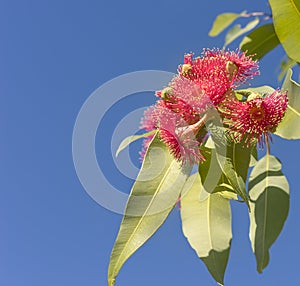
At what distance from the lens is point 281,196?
5.35 ft

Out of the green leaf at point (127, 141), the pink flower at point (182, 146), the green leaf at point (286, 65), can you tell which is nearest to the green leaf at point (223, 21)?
the green leaf at point (286, 65)

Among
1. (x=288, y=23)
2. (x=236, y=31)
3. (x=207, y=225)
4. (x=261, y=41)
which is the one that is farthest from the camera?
(x=236, y=31)

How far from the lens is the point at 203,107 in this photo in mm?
1291

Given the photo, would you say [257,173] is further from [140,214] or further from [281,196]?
[140,214]

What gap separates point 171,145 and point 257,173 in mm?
547

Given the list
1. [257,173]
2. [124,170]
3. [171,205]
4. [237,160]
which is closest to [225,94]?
[237,160]

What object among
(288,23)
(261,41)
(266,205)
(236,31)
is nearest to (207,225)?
(266,205)

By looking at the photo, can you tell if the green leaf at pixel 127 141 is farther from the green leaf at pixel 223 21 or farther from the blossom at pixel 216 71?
the green leaf at pixel 223 21

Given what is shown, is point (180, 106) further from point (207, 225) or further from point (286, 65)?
point (286, 65)

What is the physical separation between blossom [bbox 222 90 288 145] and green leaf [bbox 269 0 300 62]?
0.51 ft

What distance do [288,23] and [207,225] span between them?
0.66 meters

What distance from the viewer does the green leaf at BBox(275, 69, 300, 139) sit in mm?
1402

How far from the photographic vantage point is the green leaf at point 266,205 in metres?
1.51

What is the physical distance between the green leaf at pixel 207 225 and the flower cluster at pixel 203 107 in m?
0.29
